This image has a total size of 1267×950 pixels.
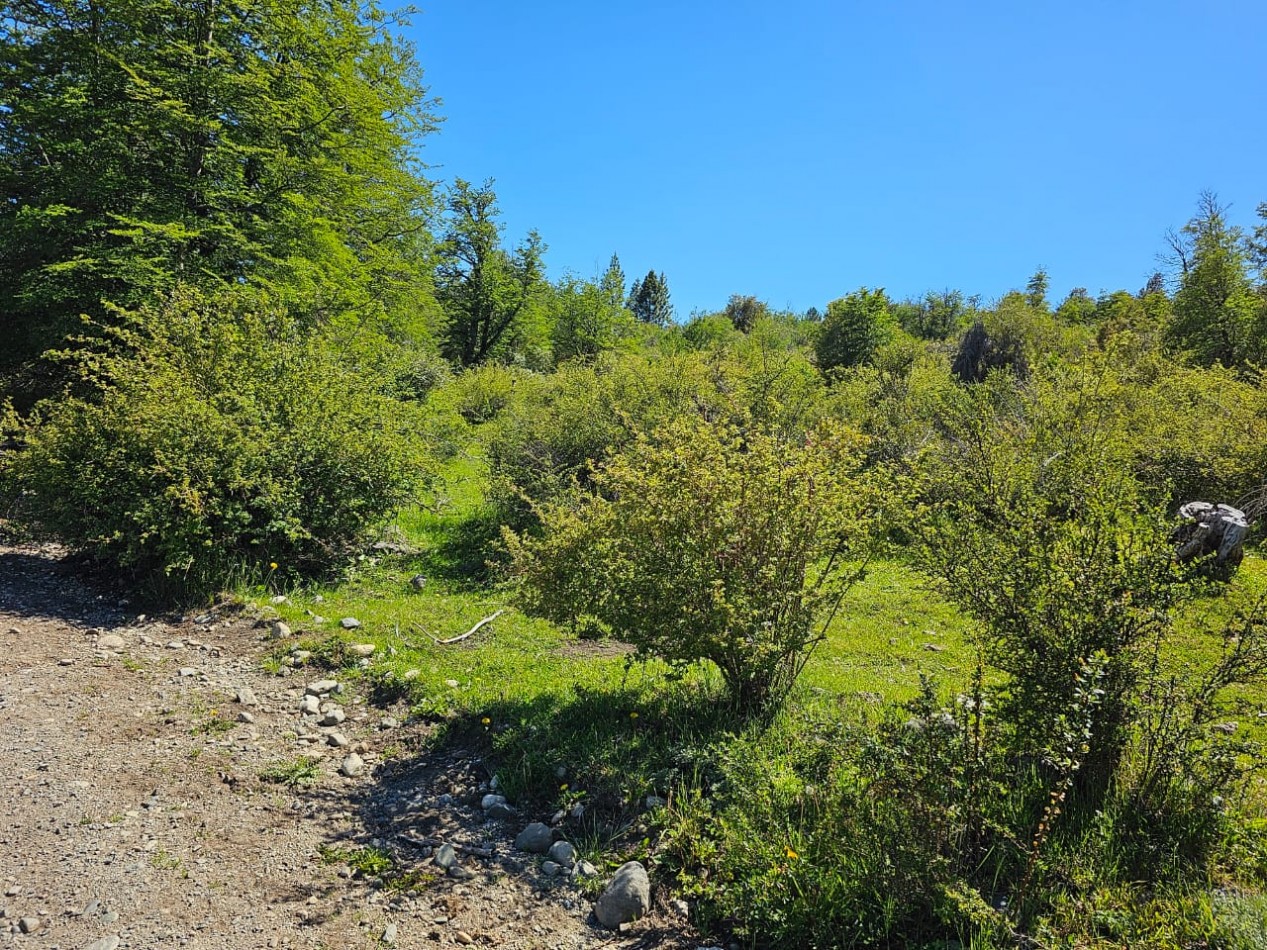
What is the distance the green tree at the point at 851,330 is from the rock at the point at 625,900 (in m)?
37.4

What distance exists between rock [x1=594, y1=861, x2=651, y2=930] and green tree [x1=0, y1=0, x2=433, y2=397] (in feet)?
36.1

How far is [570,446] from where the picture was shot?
40.5 ft

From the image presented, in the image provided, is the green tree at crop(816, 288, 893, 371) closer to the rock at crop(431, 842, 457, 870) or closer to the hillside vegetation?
the hillside vegetation

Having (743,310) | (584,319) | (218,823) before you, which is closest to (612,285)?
(584,319)

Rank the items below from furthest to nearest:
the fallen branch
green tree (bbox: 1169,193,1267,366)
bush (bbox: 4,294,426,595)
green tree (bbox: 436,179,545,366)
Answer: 1. green tree (bbox: 436,179,545,366)
2. green tree (bbox: 1169,193,1267,366)
3. bush (bbox: 4,294,426,595)
4. the fallen branch

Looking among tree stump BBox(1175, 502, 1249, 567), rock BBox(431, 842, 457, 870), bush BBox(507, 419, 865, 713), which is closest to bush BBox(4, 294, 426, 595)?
bush BBox(507, 419, 865, 713)

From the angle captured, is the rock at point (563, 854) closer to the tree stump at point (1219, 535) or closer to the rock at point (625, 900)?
the rock at point (625, 900)

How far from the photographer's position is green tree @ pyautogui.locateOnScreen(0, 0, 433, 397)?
10320mm

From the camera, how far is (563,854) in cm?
387

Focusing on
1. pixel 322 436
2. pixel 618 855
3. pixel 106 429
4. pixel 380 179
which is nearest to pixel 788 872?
pixel 618 855

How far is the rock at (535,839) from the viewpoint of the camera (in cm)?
398

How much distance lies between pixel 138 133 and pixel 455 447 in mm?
7715

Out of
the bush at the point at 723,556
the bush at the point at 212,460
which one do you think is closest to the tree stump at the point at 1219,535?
the bush at the point at 723,556

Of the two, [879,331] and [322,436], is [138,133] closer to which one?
[322,436]
